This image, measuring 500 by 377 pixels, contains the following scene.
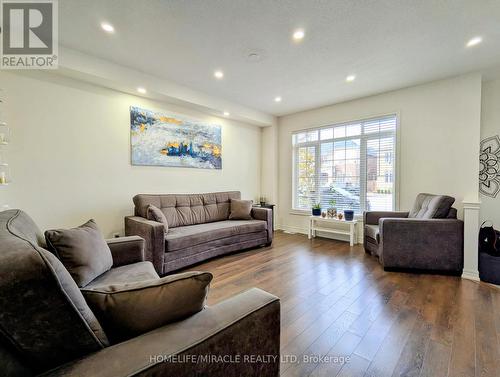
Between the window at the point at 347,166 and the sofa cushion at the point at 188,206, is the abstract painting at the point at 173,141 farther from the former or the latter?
the window at the point at 347,166

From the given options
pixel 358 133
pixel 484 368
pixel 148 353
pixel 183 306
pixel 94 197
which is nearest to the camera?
pixel 148 353

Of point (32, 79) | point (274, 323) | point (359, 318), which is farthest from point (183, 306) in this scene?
point (32, 79)

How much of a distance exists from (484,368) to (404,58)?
3.07 metres

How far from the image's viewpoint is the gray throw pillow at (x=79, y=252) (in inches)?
54.7

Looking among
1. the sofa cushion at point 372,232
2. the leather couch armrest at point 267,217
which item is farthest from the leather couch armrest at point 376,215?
the leather couch armrest at point 267,217

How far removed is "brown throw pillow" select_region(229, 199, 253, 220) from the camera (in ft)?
13.6

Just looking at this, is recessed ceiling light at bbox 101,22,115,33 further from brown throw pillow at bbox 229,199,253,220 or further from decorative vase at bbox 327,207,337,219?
decorative vase at bbox 327,207,337,219

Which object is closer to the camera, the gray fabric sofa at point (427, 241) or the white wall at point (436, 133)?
the gray fabric sofa at point (427, 241)

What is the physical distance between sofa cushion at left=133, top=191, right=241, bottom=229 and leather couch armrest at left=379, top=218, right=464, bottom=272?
2.57 metres

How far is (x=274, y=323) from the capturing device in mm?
1001

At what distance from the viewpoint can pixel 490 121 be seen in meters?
3.41

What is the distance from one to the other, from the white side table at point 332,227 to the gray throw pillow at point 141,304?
3.73 metres

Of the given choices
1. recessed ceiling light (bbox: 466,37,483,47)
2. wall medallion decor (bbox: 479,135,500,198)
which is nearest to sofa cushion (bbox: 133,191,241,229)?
recessed ceiling light (bbox: 466,37,483,47)

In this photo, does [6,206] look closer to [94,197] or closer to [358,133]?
[94,197]
